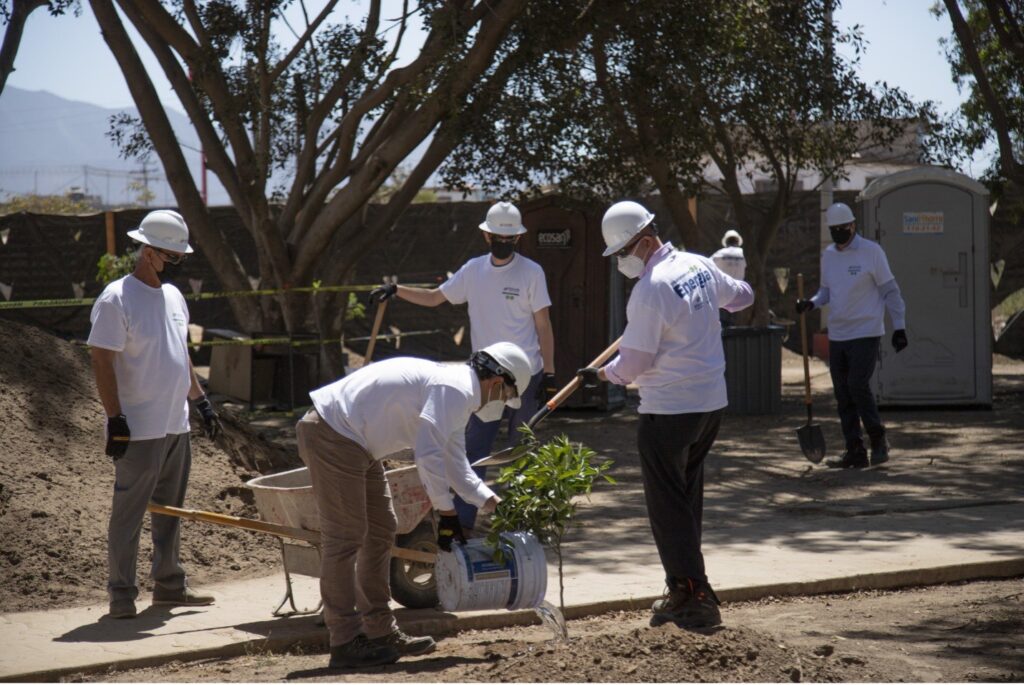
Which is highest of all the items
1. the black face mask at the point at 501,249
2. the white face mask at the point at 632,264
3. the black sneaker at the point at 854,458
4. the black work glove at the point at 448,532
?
the black face mask at the point at 501,249

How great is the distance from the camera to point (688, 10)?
13359 millimetres

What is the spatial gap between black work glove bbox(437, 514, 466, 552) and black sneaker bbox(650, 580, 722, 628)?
1256 mm

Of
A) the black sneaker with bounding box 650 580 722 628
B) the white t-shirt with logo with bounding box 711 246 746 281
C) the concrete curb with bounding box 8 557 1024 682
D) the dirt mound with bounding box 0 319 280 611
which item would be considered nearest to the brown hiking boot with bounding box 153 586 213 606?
the dirt mound with bounding box 0 319 280 611

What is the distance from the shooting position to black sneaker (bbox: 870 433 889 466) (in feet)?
36.5

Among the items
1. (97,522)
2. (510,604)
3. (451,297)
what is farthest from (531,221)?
(510,604)

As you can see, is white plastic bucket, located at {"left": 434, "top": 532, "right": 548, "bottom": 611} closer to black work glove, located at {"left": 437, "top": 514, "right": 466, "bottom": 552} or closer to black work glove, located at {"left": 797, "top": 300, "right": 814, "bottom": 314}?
black work glove, located at {"left": 437, "top": 514, "right": 466, "bottom": 552}

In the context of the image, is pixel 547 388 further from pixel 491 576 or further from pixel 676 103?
pixel 676 103

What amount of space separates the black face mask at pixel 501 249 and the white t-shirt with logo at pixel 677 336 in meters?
1.91

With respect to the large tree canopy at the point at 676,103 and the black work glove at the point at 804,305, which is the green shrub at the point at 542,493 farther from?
the large tree canopy at the point at 676,103

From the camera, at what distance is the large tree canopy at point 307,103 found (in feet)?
44.4

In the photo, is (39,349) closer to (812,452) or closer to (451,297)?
(451,297)

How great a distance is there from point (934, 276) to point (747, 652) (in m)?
10.8

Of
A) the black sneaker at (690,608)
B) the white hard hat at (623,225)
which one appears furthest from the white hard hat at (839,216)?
the black sneaker at (690,608)

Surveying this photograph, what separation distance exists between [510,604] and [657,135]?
31.3 feet
